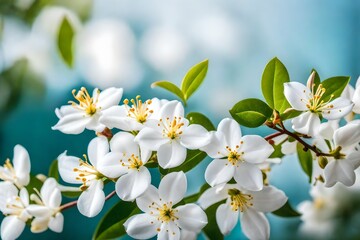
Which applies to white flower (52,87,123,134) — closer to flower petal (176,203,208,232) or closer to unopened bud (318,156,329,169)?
flower petal (176,203,208,232)

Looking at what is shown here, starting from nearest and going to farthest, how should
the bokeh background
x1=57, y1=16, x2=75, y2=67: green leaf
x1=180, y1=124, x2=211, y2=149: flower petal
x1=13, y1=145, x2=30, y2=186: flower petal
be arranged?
x1=180, y1=124, x2=211, y2=149: flower petal < x1=13, y1=145, x2=30, y2=186: flower petal < x1=57, y1=16, x2=75, y2=67: green leaf < the bokeh background

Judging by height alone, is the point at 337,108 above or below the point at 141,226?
above

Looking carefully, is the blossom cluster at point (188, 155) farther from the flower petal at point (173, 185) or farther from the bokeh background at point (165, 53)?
the bokeh background at point (165, 53)

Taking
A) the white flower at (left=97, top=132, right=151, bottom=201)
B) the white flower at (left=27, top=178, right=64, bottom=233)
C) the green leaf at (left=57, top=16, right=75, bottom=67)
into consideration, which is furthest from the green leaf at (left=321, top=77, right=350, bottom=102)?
the green leaf at (left=57, top=16, right=75, bottom=67)

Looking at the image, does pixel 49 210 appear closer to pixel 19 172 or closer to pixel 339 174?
pixel 19 172

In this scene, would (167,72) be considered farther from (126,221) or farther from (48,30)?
(126,221)

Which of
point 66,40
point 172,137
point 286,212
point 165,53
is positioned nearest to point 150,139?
point 172,137

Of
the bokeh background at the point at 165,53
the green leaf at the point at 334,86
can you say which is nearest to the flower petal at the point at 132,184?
the green leaf at the point at 334,86
